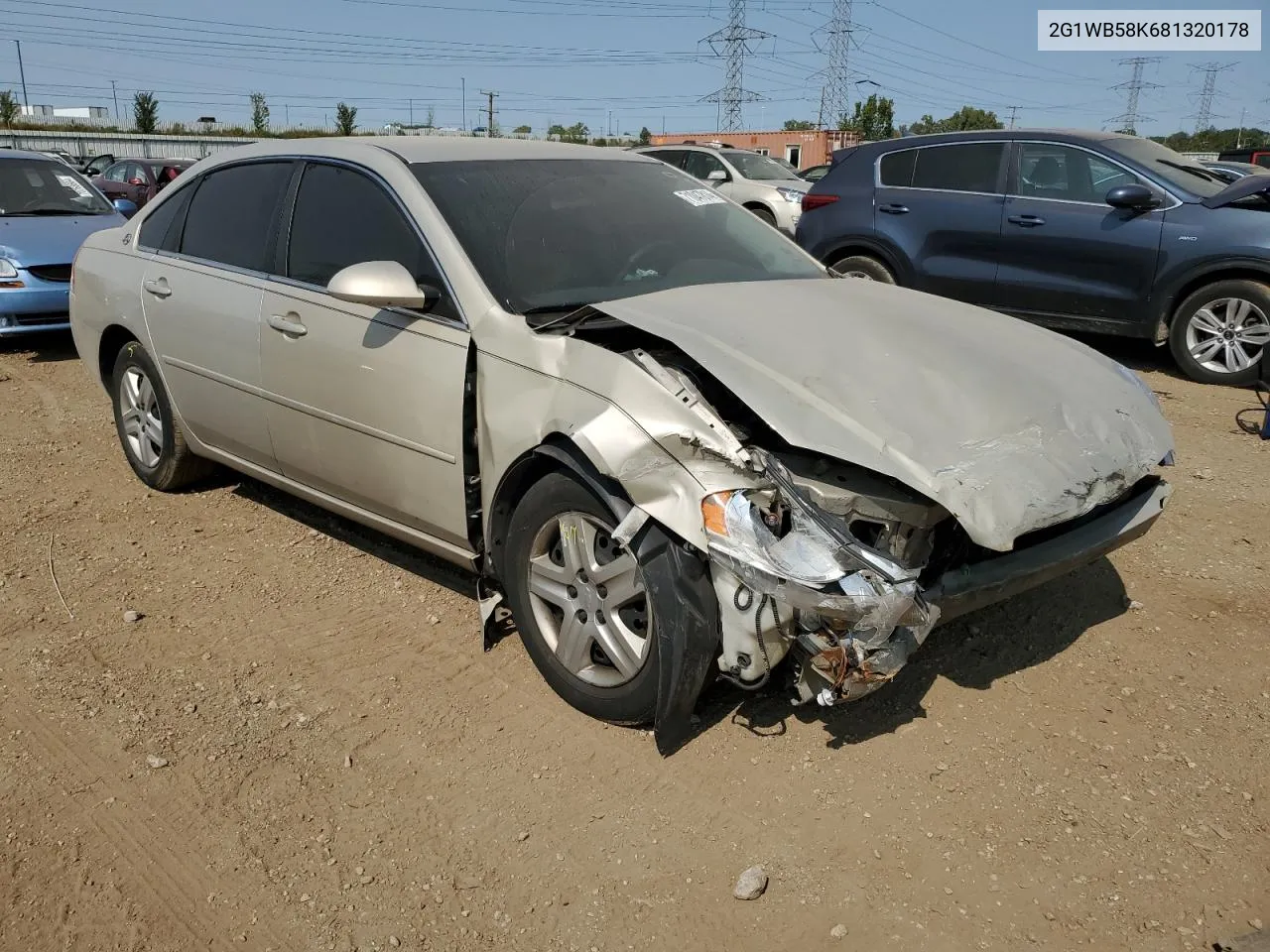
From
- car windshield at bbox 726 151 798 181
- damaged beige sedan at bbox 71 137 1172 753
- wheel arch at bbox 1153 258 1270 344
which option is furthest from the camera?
car windshield at bbox 726 151 798 181

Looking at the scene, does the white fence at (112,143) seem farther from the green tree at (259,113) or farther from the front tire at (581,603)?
the front tire at (581,603)

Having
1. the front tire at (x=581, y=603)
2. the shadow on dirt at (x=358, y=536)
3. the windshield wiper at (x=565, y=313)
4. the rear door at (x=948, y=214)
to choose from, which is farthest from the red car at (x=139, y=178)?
the front tire at (x=581, y=603)

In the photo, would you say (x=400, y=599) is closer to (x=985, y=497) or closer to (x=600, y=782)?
(x=600, y=782)

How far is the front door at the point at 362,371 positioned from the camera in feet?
11.4

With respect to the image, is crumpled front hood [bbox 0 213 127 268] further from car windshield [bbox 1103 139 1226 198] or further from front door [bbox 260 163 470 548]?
car windshield [bbox 1103 139 1226 198]

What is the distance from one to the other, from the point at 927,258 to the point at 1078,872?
6.70 meters

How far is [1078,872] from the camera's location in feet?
8.55

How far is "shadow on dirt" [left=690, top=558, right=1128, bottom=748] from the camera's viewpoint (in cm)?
326

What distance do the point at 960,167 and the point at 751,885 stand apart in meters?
7.32

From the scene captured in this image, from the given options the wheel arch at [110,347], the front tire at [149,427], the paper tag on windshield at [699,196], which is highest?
the paper tag on windshield at [699,196]

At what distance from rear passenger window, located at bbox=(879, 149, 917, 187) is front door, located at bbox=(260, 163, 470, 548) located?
6.02m

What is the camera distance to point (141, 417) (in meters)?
5.27

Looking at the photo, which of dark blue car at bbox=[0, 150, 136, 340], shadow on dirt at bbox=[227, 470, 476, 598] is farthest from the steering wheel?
dark blue car at bbox=[0, 150, 136, 340]

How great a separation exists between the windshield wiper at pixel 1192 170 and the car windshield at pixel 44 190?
943 cm
